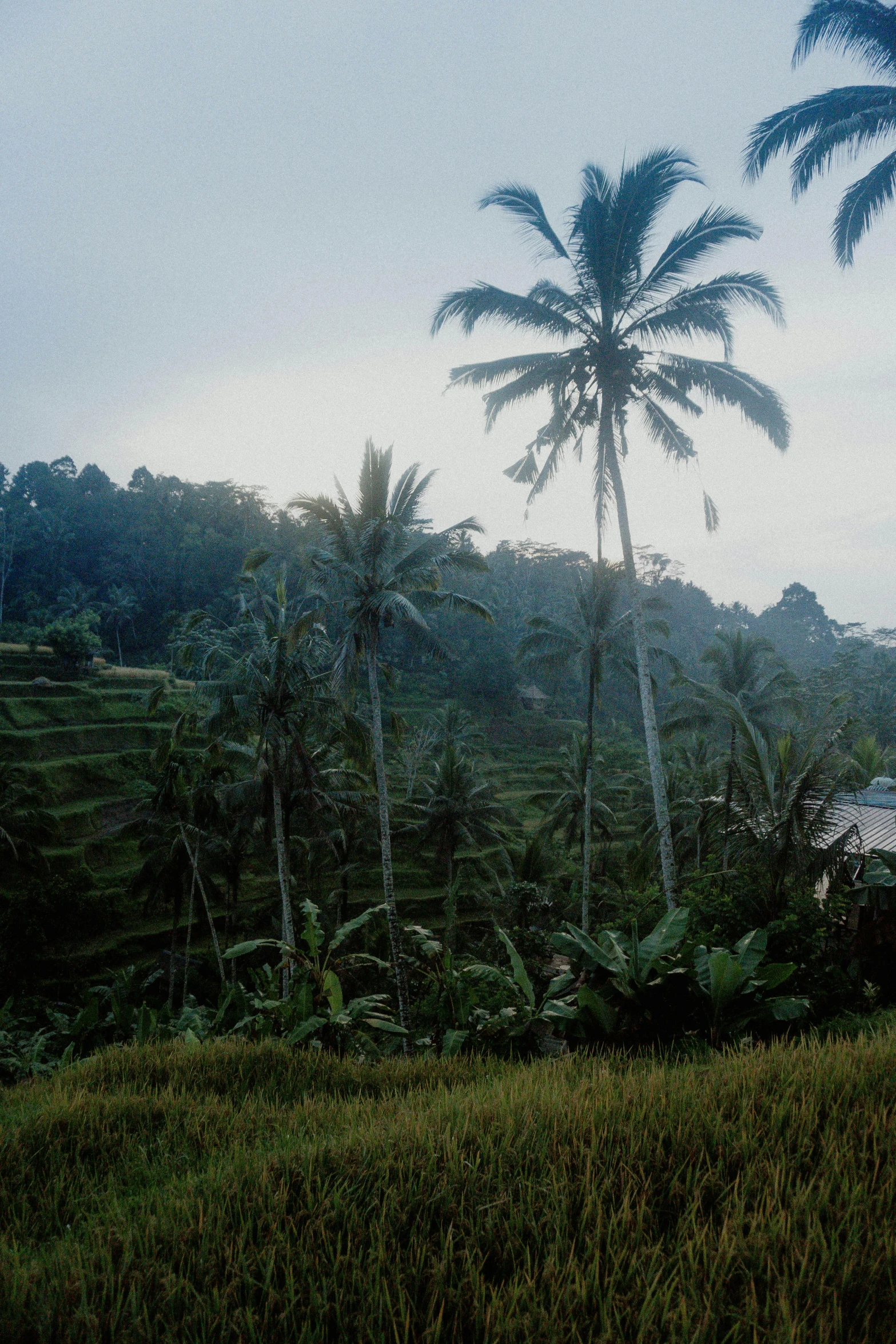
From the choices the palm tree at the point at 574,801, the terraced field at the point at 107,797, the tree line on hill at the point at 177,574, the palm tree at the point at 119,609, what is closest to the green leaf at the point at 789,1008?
the palm tree at the point at 574,801

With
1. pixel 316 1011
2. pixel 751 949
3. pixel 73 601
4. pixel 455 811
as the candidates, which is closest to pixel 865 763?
pixel 455 811

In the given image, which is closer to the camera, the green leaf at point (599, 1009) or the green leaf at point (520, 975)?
the green leaf at point (599, 1009)

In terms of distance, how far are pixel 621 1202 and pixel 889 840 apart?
41.7ft

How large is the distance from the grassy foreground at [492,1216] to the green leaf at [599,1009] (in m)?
1.49

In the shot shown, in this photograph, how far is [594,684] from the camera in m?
21.3

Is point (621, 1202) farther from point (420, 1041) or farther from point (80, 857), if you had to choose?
point (80, 857)

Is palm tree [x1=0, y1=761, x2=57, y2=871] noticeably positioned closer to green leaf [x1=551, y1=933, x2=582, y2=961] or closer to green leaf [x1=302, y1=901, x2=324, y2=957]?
green leaf [x1=302, y1=901, x2=324, y2=957]

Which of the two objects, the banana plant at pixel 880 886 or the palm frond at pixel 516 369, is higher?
the palm frond at pixel 516 369

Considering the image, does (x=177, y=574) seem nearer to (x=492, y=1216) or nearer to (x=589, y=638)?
(x=589, y=638)

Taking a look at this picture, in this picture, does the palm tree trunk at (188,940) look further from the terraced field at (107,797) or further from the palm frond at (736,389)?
the palm frond at (736,389)

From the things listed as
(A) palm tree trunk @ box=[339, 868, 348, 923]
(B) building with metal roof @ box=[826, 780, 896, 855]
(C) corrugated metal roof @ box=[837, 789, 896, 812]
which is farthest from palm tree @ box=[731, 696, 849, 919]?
(A) palm tree trunk @ box=[339, 868, 348, 923]

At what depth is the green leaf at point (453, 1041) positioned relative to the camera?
6398 millimetres

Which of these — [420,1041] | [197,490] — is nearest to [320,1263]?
[420,1041]

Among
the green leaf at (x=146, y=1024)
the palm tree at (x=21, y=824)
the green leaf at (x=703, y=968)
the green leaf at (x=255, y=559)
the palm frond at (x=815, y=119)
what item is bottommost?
the palm tree at (x=21, y=824)
